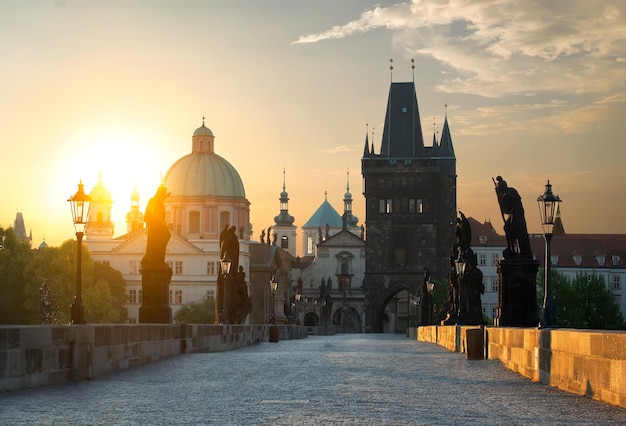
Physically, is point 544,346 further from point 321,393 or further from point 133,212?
point 133,212

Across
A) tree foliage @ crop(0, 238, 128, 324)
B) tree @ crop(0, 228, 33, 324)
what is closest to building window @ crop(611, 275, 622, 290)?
tree foliage @ crop(0, 238, 128, 324)

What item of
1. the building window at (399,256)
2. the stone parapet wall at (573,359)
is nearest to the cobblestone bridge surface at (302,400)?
the stone parapet wall at (573,359)

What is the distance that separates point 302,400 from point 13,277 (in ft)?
298

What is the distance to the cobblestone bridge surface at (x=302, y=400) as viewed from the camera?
12.1m

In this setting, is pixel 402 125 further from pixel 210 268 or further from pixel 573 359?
pixel 573 359

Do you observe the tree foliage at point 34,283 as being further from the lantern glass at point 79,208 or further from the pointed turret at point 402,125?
the lantern glass at point 79,208

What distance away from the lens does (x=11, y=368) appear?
1483 cm

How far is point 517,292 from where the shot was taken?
28.7 metres

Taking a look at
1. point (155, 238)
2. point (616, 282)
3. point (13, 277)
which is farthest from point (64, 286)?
point (616, 282)

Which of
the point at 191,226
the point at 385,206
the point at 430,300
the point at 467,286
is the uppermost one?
the point at 385,206

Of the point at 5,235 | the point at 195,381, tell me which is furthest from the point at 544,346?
the point at 5,235

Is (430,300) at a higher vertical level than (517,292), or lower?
lower

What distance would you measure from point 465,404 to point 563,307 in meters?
95.3

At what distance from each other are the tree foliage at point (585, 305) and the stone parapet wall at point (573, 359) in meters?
85.7
